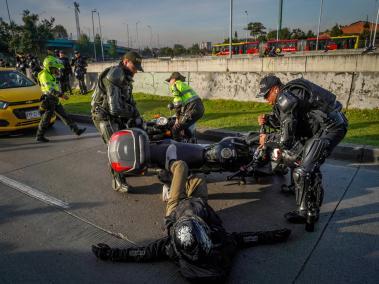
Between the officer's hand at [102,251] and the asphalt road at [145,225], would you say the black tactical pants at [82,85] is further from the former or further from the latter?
the officer's hand at [102,251]

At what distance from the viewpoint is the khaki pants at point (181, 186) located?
2918 mm

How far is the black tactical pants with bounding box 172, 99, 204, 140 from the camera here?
16.7ft

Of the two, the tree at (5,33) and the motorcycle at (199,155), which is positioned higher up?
the tree at (5,33)

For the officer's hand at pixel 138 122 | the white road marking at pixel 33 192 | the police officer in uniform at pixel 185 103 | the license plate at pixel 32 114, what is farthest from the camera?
the license plate at pixel 32 114

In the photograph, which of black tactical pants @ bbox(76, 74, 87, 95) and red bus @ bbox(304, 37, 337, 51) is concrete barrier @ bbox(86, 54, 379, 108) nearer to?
black tactical pants @ bbox(76, 74, 87, 95)

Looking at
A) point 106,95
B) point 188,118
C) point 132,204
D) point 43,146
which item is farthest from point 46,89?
point 132,204

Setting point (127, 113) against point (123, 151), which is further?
point (127, 113)

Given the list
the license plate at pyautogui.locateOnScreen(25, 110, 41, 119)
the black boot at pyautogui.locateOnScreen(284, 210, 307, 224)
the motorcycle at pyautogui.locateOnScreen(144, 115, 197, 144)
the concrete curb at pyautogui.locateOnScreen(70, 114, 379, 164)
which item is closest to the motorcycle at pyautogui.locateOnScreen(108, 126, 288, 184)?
the black boot at pyautogui.locateOnScreen(284, 210, 307, 224)

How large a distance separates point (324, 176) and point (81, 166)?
429 cm

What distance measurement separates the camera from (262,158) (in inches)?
160

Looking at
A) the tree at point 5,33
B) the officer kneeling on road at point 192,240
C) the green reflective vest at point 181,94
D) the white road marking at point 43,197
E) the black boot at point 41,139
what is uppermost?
the tree at point 5,33

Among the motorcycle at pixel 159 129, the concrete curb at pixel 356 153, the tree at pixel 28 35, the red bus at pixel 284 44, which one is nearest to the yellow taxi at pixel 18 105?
the motorcycle at pixel 159 129

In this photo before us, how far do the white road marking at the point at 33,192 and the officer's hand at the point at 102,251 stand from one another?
1306mm

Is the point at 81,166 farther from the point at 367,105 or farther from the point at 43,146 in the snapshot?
the point at 367,105
